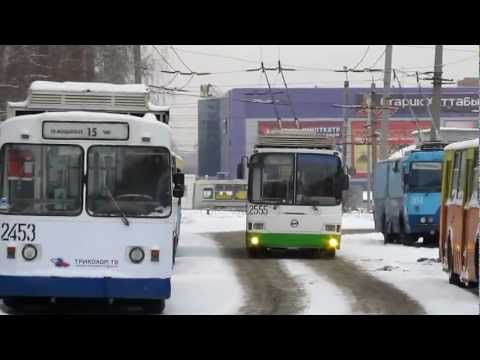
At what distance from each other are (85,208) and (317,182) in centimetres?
1167

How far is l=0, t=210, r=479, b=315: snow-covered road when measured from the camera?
14.7 meters

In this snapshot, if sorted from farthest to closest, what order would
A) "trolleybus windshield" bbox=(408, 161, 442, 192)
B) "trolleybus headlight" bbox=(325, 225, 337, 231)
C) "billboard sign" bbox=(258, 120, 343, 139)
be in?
"billboard sign" bbox=(258, 120, 343, 139), "trolleybus windshield" bbox=(408, 161, 442, 192), "trolleybus headlight" bbox=(325, 225, 337, 231)

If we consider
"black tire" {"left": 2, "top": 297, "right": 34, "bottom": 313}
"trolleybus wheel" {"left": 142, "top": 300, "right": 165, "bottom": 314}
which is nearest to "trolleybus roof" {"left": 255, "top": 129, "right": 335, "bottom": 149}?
"trolleybus wheel" {"left": 142, "top": 300, "right": 165, "bottom": 314}

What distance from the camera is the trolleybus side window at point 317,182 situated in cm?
2427

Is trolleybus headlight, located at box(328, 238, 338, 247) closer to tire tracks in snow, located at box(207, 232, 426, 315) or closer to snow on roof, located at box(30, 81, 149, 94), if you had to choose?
tire tracks in snow, located at box(207, 232, 426, 315)

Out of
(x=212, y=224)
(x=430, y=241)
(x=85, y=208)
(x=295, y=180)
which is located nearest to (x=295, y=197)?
(x=295, y=180)

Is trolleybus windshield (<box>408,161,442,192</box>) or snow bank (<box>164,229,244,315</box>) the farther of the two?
trolleybus windshield (<box>408,161,442,192</box>)

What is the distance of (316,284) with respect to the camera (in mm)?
18094

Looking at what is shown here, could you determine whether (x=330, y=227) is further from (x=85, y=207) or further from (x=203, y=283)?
(x=85, y=207)

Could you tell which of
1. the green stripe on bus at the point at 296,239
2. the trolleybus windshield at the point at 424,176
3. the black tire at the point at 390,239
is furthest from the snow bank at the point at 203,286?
the black tire at the point at 390,239

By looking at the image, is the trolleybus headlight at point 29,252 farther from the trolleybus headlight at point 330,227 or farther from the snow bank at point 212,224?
the snow bank at point 212,224

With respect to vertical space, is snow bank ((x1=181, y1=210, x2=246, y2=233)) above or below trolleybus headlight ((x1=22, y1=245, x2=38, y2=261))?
below

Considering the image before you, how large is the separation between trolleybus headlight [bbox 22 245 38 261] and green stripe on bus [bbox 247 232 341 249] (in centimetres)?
1164
